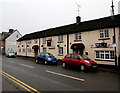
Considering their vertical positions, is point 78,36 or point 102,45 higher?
point 78,36

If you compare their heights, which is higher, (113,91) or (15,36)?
(15,36)

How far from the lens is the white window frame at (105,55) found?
14728 millimetres

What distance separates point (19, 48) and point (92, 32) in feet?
91.7

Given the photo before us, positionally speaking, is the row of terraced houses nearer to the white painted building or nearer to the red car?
the red car

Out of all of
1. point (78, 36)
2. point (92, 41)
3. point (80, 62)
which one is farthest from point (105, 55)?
point (78, 36)

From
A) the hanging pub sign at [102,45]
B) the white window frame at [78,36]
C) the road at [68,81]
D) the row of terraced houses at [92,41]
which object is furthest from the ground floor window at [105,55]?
the road at [68,81]

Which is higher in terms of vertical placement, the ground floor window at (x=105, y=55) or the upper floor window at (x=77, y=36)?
the upper floor window at (x=77, y=36)

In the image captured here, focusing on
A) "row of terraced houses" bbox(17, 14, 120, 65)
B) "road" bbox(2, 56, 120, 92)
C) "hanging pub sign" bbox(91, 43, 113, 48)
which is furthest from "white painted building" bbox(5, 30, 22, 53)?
"road" bbox(2, 56, 120, 92)

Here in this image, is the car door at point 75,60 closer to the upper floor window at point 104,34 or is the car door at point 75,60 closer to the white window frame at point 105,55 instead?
the white window frame at point 105,55

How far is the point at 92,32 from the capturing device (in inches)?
671

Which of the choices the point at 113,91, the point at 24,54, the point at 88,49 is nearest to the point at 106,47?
the point at 88,49

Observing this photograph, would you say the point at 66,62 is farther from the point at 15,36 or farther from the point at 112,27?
the point at 15,36

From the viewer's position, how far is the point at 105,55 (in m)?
15.4

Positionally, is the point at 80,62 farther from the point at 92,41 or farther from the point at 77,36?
the point at 77,36
